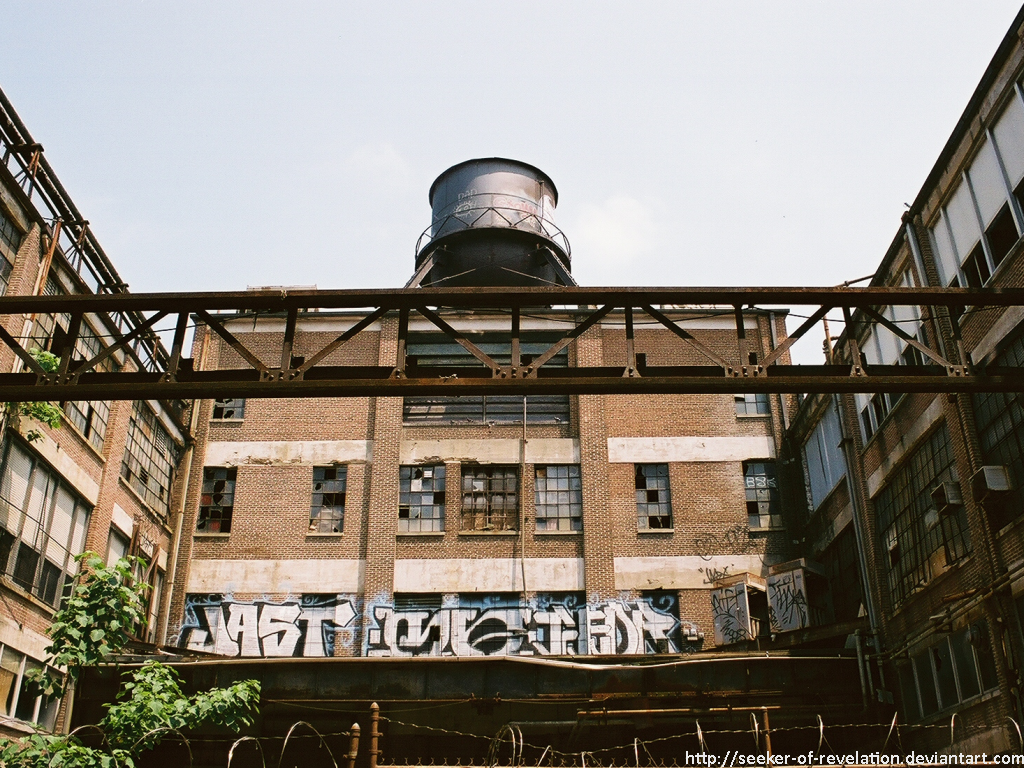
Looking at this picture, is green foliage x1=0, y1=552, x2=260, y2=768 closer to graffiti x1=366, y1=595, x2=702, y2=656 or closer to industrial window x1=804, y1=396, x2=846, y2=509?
graffiti x1=366, y1=595, x2=702, y2=656

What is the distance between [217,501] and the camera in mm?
24562

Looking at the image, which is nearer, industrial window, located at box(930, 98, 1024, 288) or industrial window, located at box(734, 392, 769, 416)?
industrial window, located at box(930, 98, 1024, 288)

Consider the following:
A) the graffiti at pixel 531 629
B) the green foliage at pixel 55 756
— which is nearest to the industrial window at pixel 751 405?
the graffiti at pixel 531 629

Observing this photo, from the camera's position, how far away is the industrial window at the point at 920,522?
15328 millimetres

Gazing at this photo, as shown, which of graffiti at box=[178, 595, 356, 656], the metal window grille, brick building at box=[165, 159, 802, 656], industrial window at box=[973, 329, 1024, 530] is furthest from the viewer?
brick building at box=[165, 159, 802, 656]

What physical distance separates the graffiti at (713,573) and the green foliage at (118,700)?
11995mm

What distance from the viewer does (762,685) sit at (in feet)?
54.8

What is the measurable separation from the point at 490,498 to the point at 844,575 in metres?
8.96

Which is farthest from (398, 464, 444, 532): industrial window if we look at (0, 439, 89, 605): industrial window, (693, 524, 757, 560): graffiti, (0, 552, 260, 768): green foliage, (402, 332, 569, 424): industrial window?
(0, 552, 260, 768): green foliage

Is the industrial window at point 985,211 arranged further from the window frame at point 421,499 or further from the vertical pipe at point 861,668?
the window frame at point 421,499

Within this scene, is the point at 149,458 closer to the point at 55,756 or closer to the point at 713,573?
the point at 55,756

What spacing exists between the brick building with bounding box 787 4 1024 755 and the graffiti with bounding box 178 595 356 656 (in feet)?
40.0

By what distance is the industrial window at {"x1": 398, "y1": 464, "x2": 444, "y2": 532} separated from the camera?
2409 centimetres

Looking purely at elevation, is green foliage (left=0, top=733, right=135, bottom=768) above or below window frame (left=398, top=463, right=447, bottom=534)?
below
